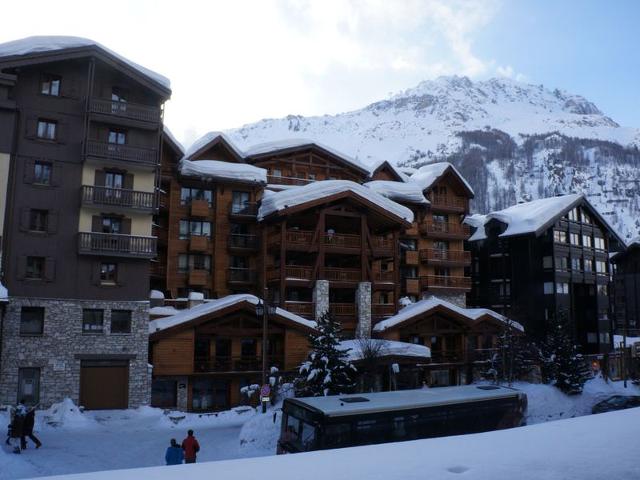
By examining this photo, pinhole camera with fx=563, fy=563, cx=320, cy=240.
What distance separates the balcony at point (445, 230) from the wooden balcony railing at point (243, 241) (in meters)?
16.3

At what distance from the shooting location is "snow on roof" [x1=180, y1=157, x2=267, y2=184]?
3989 centimetres

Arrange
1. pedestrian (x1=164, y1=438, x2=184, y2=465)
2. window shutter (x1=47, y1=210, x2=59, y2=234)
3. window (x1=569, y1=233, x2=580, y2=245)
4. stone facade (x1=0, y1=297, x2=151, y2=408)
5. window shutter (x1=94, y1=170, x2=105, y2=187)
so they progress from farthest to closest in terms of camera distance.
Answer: window (x1=569, y1=233, x2=580, y2=245) → window shutter (x1=94, y1=170, x2=105, y2=187) → window shutter (x1=47, y1=210, x2=59, y2=234) → stone facade (x1=0, y1=297, x2=151, y2=408) → pedestrian (x1=164, y1=438, x2=184, y2=465)

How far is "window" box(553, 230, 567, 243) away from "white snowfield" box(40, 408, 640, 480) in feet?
162

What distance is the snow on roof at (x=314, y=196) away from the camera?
38219 millimetres

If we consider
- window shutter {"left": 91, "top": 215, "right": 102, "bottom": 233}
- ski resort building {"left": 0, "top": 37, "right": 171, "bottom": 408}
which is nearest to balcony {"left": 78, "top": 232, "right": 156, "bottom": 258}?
ski resort building {"left": 0, "top": 37, "right": 171, "bottom": 408}

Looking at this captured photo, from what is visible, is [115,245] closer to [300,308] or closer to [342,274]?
[300,308]

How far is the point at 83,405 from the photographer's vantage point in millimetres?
29656

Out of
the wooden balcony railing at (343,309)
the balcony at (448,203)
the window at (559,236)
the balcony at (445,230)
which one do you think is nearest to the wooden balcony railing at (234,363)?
the wooden balcony railing at (343,309)

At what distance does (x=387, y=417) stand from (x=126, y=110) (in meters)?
23.9

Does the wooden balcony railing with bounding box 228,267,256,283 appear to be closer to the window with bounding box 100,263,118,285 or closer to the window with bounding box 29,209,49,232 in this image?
the window with bounding box 100,263,118,285

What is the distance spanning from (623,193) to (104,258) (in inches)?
7915

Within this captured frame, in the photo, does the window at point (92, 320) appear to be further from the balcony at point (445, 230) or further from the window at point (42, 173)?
the balcony at point (445, 230)

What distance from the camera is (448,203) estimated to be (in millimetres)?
52844

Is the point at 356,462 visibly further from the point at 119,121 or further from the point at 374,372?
the point at 119,121
